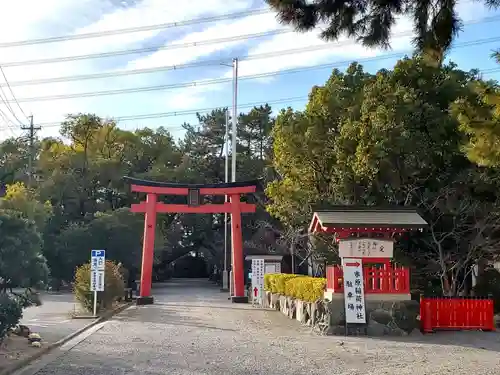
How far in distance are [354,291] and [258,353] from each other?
4062mm

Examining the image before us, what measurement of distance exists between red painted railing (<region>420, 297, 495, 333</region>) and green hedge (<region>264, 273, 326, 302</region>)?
105 inches

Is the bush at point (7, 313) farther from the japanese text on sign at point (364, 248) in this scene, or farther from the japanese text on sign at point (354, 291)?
the japanese text on sign at point (364, 248)

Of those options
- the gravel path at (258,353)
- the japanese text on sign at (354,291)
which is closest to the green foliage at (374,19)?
the gravel path at (258,353)

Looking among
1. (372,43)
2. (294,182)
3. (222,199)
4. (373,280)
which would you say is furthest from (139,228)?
(372,43)

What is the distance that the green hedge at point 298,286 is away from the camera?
1589cm

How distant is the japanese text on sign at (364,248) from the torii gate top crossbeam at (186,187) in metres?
12.1

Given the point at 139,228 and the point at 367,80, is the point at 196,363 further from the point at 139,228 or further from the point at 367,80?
the point at 139,228

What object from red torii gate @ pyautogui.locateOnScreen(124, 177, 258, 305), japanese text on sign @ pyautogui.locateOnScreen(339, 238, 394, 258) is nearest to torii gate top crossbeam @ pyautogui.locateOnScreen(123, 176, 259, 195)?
red torii gate @ pyautogui.locateOnScreen(124, 177, 258, 305)

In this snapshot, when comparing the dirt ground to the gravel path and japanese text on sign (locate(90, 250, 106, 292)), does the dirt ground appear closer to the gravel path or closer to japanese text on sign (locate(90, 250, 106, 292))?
the gravel path

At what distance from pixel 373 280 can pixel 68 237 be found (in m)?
26.0

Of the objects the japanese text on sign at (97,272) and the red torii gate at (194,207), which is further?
the red torii gate at (194,207)

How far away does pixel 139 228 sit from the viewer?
124 ft

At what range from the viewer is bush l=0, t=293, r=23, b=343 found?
30.9ft

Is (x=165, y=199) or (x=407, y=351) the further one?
(x=165, y=199)
